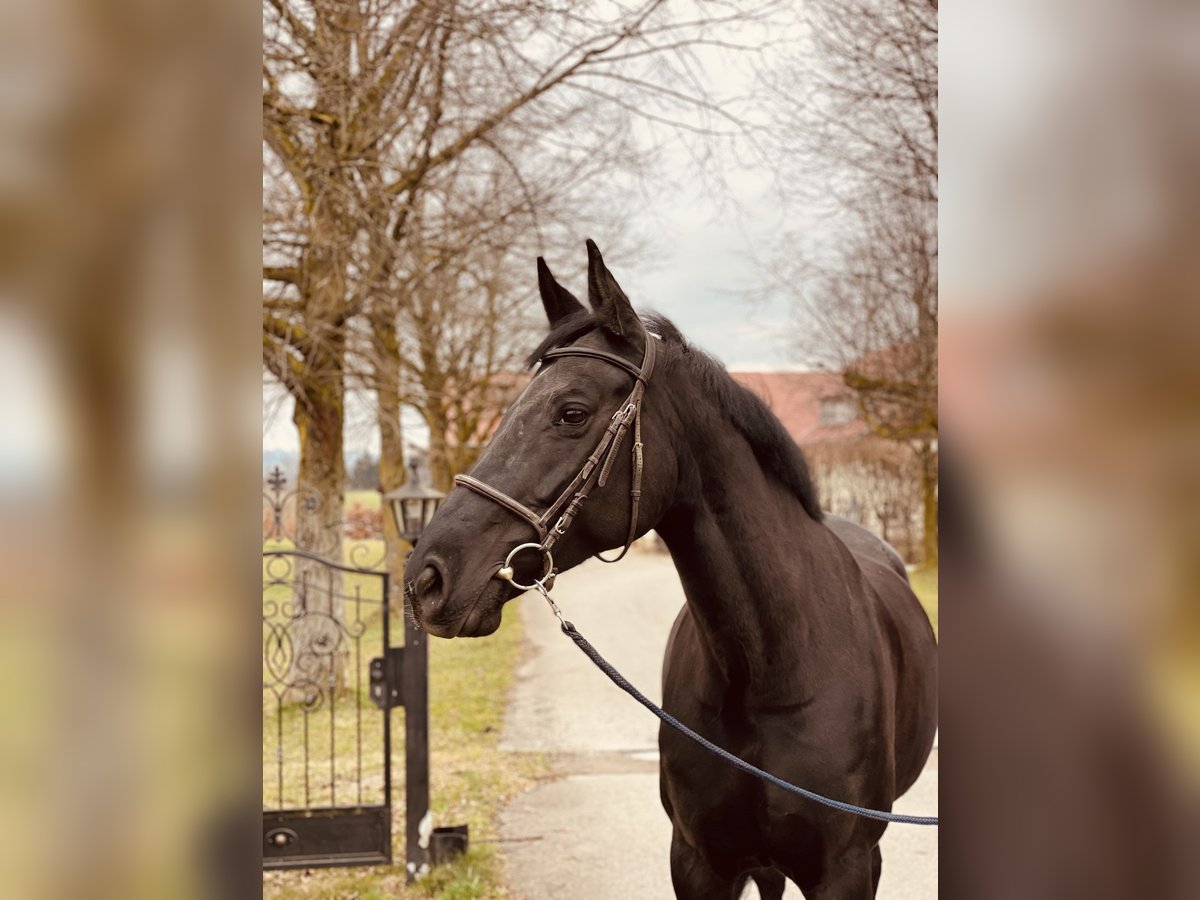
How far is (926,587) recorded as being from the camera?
15.5 meters

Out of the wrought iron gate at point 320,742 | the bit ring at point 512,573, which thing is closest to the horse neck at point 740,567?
the bit ring at point 512,573

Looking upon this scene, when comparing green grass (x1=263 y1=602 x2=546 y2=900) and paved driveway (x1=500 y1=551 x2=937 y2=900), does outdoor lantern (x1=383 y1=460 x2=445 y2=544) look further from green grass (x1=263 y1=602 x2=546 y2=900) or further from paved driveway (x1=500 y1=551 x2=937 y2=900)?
paved driveway (x1=500 y1=551 x2=937 y2=900)

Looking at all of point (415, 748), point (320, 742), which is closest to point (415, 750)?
point (415, 748)

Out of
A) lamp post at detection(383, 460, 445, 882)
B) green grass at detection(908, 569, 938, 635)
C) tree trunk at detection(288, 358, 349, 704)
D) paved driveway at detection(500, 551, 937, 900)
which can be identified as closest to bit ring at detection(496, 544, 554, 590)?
lamp post at detection(383, 460, 445, 882)

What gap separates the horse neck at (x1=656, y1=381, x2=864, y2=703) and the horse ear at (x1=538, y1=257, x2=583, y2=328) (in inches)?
16.4

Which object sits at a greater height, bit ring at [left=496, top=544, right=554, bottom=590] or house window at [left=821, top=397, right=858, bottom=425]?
house window at [left=821, top=397, right=858, bottom=425]

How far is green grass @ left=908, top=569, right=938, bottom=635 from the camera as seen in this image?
545 inches

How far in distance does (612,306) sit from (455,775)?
17.9 ft

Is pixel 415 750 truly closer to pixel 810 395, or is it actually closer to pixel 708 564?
pixel 708 564
